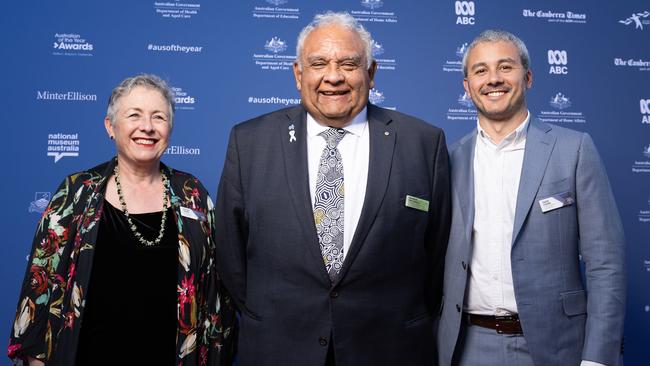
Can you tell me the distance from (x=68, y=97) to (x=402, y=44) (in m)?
2.39

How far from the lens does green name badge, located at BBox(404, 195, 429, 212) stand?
1.85m

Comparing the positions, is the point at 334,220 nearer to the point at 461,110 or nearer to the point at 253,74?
the point at 253,74

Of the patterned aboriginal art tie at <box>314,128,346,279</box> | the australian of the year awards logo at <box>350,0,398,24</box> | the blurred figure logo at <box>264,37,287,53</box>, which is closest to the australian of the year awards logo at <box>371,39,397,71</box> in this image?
the australian of the year awards logo at <box>350,0,398,24</box>

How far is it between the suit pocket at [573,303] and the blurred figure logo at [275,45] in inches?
102

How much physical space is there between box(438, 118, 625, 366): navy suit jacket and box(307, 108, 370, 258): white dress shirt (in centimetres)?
45

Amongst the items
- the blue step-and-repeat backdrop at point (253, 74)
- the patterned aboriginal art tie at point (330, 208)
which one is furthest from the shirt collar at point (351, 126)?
the blue step-and-repeat backdrop at point (253, 74)

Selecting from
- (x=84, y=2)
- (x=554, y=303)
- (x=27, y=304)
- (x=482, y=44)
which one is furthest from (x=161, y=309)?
(x=84, y=2)

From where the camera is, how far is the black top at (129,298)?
1.87 meters

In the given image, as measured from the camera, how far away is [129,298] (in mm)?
1895

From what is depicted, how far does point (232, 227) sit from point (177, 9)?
232 cm

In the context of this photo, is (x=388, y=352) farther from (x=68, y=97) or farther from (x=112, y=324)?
(x=68, y=97)

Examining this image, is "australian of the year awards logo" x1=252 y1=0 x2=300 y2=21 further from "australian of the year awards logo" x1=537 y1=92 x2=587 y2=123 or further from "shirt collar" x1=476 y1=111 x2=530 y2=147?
"shirt collar" x1=476 y1=111 x2=530 y2=147

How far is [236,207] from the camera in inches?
76.2

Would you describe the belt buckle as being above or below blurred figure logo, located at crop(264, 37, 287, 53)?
below
